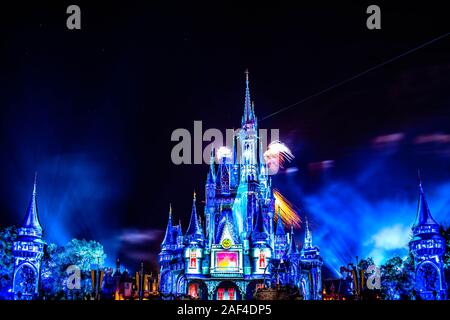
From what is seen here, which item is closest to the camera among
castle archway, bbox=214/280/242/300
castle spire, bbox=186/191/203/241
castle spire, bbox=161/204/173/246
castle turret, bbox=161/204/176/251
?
castle archway, bbox=214/280/242/300

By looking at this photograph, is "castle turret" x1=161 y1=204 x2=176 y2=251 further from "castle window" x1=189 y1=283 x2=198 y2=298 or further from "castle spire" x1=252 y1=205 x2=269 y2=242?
"castle spire" x1=252 y1=205 x2=269 y2=242

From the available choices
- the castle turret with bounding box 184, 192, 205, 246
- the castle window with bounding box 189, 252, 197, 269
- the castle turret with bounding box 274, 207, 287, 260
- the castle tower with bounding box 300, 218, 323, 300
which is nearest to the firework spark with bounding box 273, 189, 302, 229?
the castle turret with bounding box 274, 207, 287, 260

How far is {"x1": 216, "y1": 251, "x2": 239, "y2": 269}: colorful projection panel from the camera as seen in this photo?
192 ft

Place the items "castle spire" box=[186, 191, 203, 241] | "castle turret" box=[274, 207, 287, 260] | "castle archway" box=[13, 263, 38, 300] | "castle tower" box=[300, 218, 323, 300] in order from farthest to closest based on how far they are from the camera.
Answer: "castle turret" box=[274, 207, 287, 260] < "castle tower" box=[300, 218, 323, 300] < "castle spire" box=[186, 191, 203, 241] < "castle archway" box=[13, 263, 38, 300]

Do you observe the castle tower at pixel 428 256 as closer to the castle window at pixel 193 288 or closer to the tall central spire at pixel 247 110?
the castle window at pixel 193 288

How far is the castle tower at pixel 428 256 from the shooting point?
135ft

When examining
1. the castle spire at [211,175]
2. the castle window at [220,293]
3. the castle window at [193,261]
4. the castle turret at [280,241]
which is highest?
the castle spire at [211,175]

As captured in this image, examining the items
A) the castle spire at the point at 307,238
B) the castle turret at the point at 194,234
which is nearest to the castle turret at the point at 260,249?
the castle turret at the point at 194,234

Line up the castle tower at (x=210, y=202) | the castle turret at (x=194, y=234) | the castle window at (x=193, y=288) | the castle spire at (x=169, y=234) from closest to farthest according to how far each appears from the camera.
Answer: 1. the castle window at (x=193, y=288)
2. the castle turret at (x=194, y=234)
3. the castle tower at (x=210, y=202)
4. the castle spire at (x=169, y=234)

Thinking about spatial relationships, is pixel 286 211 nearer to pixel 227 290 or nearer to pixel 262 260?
pixel 262 260

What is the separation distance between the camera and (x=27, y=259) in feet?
139

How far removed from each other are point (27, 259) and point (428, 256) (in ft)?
106
